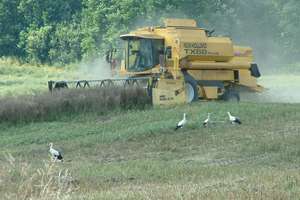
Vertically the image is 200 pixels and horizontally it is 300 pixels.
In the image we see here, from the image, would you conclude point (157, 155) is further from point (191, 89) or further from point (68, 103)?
point (191, 89)

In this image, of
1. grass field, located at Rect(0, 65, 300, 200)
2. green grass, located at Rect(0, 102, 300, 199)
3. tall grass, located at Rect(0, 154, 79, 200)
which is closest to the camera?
tall grass, located at Rect(0, 154, 79, 200)

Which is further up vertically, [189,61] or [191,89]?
[189,61]

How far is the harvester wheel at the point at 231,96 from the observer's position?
2670cm

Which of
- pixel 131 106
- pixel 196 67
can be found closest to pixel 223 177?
pixel 131 106

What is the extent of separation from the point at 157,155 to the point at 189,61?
428 inches

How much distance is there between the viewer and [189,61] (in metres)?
26.2

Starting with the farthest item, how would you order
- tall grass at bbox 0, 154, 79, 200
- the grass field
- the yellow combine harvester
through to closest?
1. the yellow combine harvester
2. the grass field
3. tall grass at bbox 0, 154, 79, 200

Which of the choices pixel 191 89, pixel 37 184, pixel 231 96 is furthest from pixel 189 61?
pixel 37 184

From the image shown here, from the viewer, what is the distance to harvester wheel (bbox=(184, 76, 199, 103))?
25172 mm

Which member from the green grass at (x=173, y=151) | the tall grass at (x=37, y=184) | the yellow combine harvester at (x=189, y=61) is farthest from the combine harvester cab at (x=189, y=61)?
the tall grass at (x=37, y=184)

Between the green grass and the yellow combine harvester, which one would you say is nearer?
the green grass

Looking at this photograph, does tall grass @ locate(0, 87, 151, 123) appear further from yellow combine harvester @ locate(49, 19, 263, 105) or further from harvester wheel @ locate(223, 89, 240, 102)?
harvester wheel @ locate(223, 89, 240, 102)

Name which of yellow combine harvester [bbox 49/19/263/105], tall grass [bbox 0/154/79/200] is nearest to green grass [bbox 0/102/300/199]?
tall grass [bbox 0/154/79/200]

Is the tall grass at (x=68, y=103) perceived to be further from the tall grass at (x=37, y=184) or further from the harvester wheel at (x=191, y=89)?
the tall grass at (x=37, y=184)
